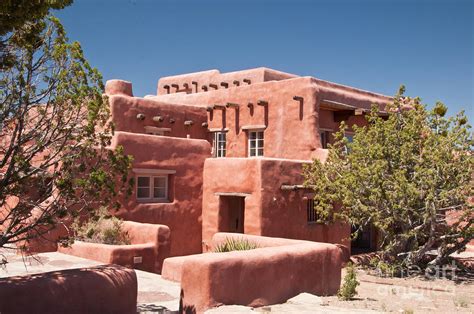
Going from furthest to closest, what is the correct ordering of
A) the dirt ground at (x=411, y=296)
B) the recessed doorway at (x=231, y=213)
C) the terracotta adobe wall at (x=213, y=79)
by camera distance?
the terracotta adobe wall at (x=213, y=79) < the recessed doorway at (x=231, y=213) < the dirt ground at (x=411, y=296)

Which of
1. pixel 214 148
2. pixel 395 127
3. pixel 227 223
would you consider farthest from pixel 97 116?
pixel 214 148

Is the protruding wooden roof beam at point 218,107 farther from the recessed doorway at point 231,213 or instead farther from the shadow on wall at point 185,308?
the shadow on wall at point 185,308

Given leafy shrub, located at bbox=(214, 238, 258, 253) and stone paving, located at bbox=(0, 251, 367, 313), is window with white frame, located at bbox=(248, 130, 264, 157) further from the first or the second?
stone paving, located at bbox=(0, 251, 367, 313)

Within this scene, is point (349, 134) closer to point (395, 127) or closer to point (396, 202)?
point (395, 127)

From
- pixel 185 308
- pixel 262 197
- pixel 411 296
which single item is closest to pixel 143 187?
pixel 262 197

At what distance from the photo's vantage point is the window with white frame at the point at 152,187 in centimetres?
1571

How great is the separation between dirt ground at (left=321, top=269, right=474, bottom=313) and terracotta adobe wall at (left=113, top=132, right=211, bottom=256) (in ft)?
19.1

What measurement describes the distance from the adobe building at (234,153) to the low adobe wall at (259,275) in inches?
157

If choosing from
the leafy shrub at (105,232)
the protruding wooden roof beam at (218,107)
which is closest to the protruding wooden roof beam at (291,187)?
the leafy shrub at (105,232)

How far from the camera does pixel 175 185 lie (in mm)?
16266

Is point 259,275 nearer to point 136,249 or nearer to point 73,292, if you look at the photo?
point 73,292

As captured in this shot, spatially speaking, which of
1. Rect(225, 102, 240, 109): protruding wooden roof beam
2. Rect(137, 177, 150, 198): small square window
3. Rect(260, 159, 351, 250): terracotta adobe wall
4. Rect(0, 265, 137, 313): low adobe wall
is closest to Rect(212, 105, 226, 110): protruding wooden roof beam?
Rect(225, 102, 240, 109): protruding wooden roof beam

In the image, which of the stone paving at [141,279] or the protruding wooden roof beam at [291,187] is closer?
the stone paving at [141,279]
